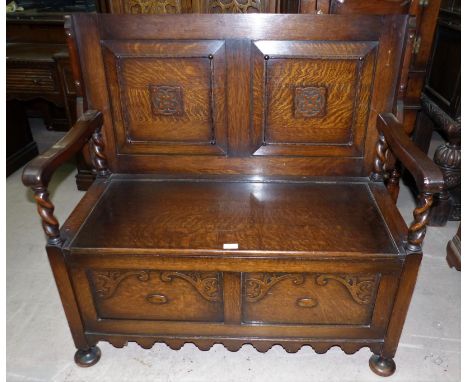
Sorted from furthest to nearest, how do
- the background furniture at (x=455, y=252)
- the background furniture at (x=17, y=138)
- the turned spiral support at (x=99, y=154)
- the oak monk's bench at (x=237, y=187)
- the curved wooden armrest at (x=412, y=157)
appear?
the background furniture at (x=17, y=138) → the background furniture at (x=455, y=252) → the turned spiral support at (x=99, y=154) → the oak monk's bench at (x=237, y=187) → the curved wooden armrest at (x=412, y=157)

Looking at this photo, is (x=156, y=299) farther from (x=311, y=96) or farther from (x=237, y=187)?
(x=311, y=96)

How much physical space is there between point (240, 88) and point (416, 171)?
73 cm

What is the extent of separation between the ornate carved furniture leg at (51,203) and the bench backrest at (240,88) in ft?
0.21

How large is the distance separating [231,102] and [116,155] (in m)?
0.54

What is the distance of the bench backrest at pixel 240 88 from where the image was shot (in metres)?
1.59

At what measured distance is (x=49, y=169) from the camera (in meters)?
1.34

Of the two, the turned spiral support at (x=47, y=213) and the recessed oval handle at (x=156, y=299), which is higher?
the turned spiral support at (x=47, y=213)

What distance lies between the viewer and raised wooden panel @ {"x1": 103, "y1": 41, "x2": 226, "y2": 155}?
1.64m

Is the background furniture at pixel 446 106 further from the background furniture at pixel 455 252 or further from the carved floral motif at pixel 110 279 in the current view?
the carved floral motif at pixel 110 279

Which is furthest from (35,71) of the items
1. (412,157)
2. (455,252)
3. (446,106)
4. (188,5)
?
(455,252)

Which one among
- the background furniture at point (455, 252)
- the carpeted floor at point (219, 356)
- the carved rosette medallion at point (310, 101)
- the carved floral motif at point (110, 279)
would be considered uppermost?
the carved rosette medallion at point (310, 101)

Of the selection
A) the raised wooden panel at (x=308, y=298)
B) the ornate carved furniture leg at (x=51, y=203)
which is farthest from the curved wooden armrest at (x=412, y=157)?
the ornate carved furniture leg at (x=51, y=203)

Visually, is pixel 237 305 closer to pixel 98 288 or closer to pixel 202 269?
pixel 202 269
